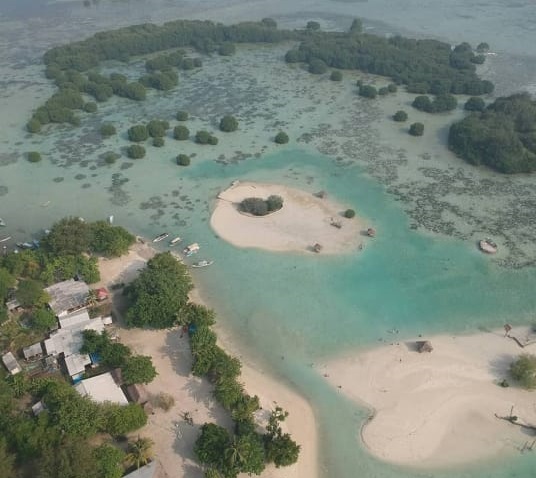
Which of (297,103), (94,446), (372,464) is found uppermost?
(297,103)

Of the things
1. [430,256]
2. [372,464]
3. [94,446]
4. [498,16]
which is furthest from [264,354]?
[498,16]

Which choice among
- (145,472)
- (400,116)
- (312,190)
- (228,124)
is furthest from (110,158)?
(145,472)

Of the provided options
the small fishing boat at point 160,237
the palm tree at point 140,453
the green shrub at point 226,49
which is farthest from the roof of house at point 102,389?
the green shrub at point 226,49

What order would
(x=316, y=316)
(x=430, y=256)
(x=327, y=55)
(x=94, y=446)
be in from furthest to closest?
(x=327, y=55), (x=430, y=256), (x=316, y=316), (x=94, y=446)

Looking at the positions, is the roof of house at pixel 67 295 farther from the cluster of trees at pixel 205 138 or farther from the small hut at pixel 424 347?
the cluster of trees at pixel 205 138

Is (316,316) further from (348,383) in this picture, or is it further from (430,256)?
(430,256)

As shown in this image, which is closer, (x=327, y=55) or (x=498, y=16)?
(x=327, y=55)

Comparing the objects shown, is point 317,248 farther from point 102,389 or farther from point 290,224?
point 102,389
